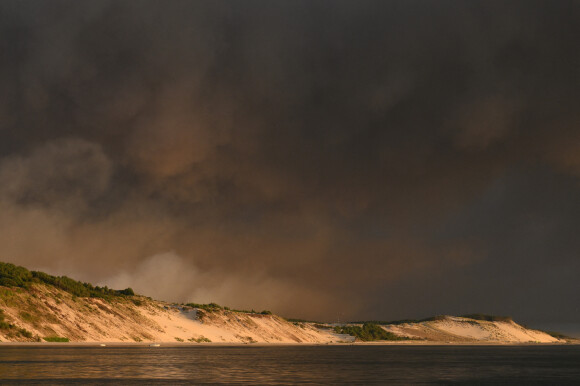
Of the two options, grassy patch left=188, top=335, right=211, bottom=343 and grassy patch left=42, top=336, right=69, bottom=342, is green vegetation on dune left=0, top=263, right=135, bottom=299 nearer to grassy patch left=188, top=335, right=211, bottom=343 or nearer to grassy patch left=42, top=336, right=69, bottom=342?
grassy patch left=42, top=336, right=69, bottom=342

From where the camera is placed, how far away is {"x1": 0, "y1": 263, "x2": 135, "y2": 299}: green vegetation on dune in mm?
129863

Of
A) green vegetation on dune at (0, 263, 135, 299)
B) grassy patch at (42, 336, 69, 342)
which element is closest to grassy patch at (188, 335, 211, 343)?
green vegetation on dune at (0, 263, 135, 299)

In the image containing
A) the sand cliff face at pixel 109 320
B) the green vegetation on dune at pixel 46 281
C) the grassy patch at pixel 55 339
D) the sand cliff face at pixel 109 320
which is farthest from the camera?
the green vegetation on dune at pixel 46 281

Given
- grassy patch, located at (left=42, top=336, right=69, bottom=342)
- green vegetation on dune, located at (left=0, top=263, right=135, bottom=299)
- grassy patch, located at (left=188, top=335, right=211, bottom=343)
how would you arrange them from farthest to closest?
grassy patch, located at (left=188, top=335, right=211, bottom=343), green vegetation on dune, located at (left=0, top=263, right=135, bottom=299), grassy patch, located at (left=42, top=336, right=69, bottom=342)

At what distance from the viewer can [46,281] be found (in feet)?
476

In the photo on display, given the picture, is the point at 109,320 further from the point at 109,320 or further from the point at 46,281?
the point at 46,281

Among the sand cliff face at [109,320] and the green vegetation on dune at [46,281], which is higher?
the green vegetation on dune at [46,281]

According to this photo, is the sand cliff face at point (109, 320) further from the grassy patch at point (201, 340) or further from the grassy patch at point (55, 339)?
the grassy patch at point (55, 339)

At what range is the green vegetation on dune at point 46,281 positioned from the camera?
130m

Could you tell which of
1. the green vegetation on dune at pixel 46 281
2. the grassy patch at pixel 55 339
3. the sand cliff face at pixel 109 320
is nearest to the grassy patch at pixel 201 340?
the sand cliff face at pixel 109 320

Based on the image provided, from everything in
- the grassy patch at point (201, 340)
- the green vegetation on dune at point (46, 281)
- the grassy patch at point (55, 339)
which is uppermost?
the green vegetation on dune at point (46, 281)

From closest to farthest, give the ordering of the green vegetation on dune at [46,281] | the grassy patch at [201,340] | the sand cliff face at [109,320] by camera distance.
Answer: the sand cliff face at [109,320], the green vegetation on dune at [46,281], the grassy patch at [201,340]

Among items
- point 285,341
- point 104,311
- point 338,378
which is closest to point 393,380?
point 338,378

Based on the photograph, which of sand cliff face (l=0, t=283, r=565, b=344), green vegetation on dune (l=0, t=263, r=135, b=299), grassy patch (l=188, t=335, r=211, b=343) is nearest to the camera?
sand cliff face (l=0, t=283, r=565, b=344)
